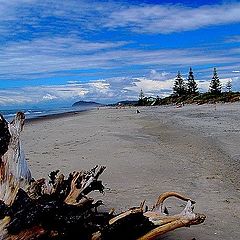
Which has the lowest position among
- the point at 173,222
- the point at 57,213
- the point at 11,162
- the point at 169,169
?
the point at 169,169

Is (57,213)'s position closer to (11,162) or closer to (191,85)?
(11,162)

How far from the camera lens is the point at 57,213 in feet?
12.5

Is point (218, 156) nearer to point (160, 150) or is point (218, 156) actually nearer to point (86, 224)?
point (160, 150)

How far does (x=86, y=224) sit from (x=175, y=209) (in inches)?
84.8

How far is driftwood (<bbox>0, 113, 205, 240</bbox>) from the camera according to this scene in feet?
12.1

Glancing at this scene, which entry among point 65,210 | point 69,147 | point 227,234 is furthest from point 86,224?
point 69,147

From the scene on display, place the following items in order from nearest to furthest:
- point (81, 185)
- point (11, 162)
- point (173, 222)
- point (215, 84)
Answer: point (173, 222), point (11, 162), point (81, 185), point (215, 84)

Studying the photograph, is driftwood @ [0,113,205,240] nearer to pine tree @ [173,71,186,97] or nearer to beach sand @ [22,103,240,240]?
beach sand @ [22,103,240,240]

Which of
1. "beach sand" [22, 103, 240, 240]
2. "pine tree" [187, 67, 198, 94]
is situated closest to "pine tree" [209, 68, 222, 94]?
"pine tree" [187, 67, 198, 94]

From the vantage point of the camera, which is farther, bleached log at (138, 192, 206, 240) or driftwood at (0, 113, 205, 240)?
bleached log at (138, 192, 206, 240)

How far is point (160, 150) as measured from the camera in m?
11.9

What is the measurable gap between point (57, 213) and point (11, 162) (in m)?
1.00

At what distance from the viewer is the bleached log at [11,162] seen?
4.27m

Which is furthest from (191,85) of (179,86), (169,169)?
(169,169)
